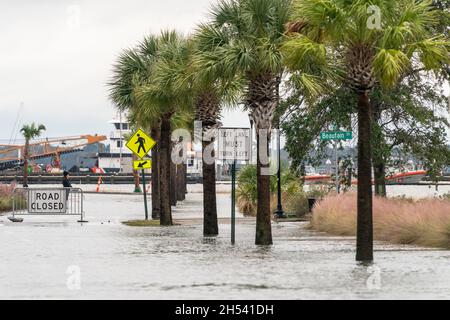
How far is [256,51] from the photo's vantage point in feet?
88.6

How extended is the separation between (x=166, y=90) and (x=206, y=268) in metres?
14.0

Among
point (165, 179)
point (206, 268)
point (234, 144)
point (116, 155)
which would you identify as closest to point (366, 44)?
point (206, 268)

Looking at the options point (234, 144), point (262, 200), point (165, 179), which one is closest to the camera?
point (262, 200)

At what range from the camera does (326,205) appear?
36688 mm

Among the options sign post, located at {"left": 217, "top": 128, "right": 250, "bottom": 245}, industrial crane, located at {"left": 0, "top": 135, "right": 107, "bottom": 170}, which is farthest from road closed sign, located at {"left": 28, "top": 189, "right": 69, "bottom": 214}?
industrial crane, located at {"left": 0, "top": 135, "right": 107, "bottom": 170}

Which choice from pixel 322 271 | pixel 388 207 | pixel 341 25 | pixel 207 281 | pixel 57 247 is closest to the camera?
pixel 207 281

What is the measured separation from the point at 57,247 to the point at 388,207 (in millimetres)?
10635

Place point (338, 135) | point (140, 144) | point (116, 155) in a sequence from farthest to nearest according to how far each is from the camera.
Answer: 1. point (116, 155)
2. point (140, 144)
3. point (338, 135)

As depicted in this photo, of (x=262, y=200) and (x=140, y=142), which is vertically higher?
(x=140, y=142)

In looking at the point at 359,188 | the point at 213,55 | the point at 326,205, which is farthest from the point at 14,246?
the point at 326,205

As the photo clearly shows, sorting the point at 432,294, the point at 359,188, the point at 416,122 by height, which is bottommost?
the point at 432,294

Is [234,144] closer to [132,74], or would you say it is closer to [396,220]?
[396,220]

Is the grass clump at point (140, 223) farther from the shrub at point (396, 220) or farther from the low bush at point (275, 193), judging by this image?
the low bush at point (275, 193)
